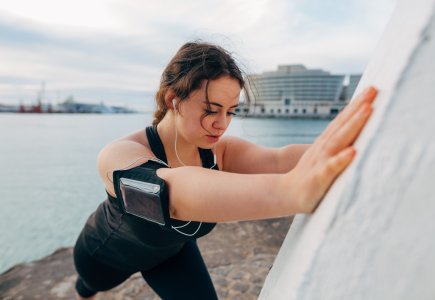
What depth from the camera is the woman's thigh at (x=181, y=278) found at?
165 cm

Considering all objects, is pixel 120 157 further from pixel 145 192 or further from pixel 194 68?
pixel 194 68

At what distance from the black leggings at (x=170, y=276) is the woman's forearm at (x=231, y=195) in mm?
1069

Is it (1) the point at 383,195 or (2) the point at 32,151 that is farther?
(2) the point at 32,151

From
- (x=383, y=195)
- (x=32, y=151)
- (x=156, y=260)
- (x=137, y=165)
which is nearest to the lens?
(x=383, y=195)

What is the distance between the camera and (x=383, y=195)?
1.59 ft

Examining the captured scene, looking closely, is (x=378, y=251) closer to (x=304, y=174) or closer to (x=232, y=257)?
(x=304, y=174)

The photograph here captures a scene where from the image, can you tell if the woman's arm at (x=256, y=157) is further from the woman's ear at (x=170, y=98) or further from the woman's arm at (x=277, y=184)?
the woman's arm at (x=277, y=184)

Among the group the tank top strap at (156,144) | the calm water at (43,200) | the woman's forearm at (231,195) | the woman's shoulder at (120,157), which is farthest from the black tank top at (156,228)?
the woman's forearm at (231,195)

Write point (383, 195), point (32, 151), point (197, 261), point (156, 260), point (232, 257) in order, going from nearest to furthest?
point (383, 195), point (156, 260), point (197, 261), point (232, 257), point (32, 151)

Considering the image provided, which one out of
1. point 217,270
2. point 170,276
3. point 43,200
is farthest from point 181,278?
point 43,200

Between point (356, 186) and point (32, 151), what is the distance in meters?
17.3

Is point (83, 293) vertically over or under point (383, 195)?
under

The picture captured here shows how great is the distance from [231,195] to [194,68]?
773 millimetres

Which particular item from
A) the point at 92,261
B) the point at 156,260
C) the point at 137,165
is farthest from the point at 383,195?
the point at 92,261
